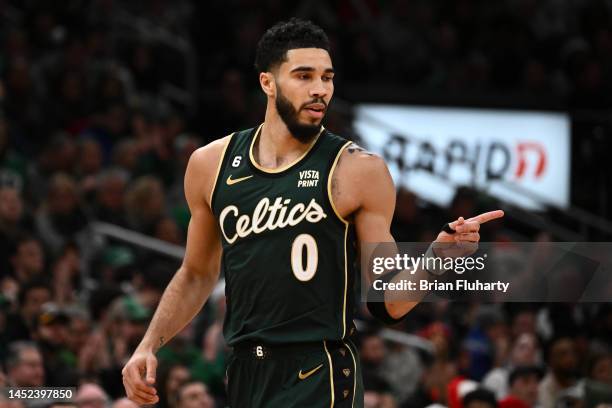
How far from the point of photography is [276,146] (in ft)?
17.5

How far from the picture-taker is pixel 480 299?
207 inches

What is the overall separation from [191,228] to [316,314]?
0.81 m

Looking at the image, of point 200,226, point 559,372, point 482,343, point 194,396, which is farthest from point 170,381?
point 482,343

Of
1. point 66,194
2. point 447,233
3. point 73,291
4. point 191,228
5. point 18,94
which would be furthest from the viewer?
point 18,94

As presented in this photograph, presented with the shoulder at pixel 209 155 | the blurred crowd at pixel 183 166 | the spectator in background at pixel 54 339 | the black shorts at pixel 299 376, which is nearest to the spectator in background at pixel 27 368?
the blurred crowd at pixel 183 166

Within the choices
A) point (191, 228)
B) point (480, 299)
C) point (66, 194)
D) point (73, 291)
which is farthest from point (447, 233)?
point (66, 194)

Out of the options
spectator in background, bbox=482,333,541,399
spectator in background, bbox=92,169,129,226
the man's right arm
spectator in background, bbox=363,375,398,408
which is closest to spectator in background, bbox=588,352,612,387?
spectator in background, bbox=482,333,541,399

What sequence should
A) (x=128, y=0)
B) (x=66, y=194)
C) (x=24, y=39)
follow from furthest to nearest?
1. (x=128, y=0)
2. (x=24, y=39)
3. (x=66, y=194)

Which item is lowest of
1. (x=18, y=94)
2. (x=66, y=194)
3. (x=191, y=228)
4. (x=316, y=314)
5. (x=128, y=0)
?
(x=316, y=314)

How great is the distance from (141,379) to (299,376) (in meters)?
0.63

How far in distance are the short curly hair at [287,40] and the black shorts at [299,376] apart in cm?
120

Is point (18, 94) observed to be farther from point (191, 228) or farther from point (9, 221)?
point (191, 228)

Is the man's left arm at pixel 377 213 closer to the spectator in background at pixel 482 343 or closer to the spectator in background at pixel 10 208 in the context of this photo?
the spectator in background at pixel 482 343

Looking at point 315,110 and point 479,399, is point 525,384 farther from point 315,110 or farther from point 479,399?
point 315,110
